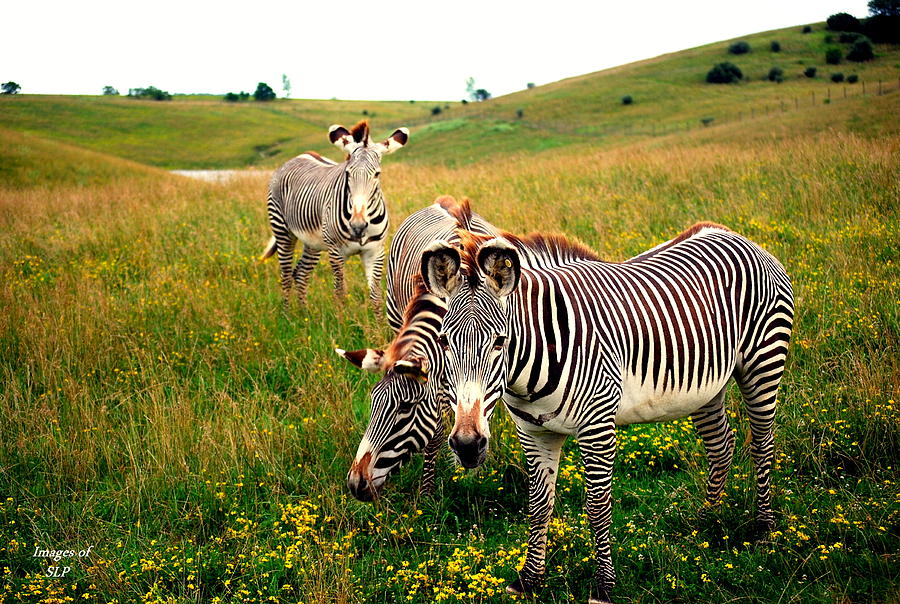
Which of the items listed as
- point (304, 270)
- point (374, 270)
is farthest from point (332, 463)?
point (304, 270)

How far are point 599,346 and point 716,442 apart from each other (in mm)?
1637

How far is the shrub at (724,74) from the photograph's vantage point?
4716cm

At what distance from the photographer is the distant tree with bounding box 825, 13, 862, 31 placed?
2180 inches

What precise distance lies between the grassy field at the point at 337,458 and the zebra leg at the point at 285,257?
0.78 feet

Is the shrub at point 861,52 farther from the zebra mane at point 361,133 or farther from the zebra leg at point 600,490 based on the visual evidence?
the zebra leg at point 600,490

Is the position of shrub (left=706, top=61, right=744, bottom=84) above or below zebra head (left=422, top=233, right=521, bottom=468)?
above

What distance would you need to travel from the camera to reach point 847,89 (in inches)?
1320

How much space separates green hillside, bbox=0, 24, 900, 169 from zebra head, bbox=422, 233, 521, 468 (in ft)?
56.3

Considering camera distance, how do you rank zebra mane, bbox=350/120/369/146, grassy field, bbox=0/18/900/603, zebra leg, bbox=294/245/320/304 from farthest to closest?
zebra leg, bbox=294/245/320/304 → zebra mane, bbox=350/120/369/146 → grassy field, bbox=0/18/900/603

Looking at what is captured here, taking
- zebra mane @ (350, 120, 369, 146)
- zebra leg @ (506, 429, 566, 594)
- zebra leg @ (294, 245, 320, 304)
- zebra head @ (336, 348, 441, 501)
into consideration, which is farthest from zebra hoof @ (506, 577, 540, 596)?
zebra mane @ (350, 120, 369, 146)

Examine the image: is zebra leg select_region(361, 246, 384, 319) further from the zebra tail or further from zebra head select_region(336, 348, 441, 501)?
zebra head select_region(336, 348, 441, 501)

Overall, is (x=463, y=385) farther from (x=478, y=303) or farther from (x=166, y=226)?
(x=166, y=226)

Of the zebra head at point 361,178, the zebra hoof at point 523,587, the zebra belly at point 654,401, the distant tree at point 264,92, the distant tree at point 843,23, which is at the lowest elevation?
the zebra hoof at point 523,587

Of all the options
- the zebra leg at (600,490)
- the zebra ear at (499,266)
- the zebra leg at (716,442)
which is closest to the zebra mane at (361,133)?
the zebra leg at (716,442)
